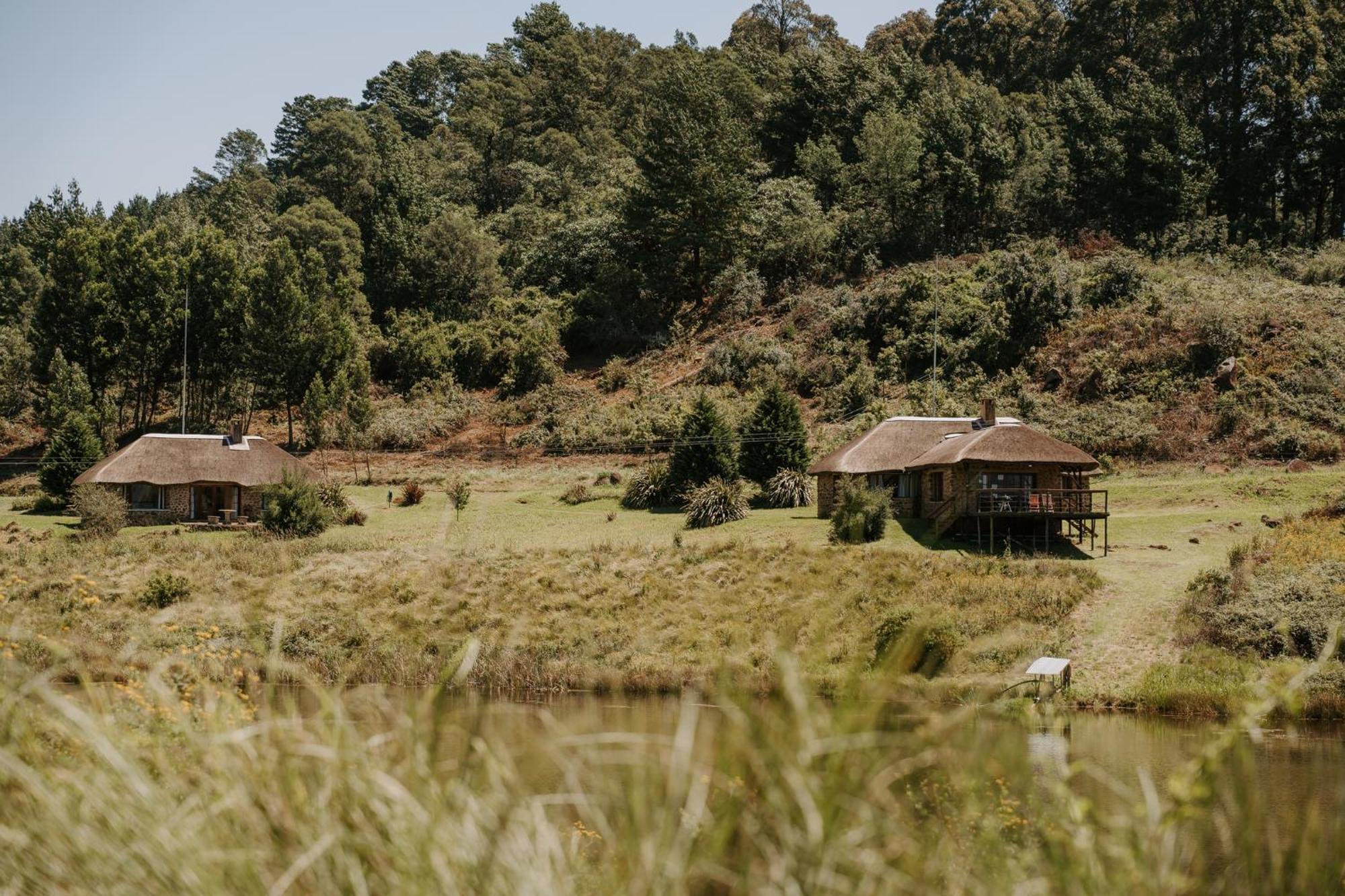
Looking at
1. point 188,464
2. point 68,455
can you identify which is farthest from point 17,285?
point 188,464

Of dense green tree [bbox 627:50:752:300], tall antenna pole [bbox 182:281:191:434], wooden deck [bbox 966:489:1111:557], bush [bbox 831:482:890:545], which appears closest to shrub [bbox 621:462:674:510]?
bush [bbox 831:482:890:545]

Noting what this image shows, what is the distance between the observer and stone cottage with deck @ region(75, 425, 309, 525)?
4169 centimetres

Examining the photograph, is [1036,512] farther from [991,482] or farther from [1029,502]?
[991,482]

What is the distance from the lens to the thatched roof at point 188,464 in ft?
136

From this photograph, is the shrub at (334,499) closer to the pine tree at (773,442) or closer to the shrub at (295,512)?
the shrub at (295,512)

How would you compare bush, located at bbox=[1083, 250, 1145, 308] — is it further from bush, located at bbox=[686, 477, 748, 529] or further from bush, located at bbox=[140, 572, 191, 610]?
bush, located at bbox=[140, 572, 191, 610]

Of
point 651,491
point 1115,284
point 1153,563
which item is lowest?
point 1153,563

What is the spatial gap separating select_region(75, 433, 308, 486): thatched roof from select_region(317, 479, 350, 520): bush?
1.11 meters

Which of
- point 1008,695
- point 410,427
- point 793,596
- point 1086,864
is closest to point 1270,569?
point 1008,695

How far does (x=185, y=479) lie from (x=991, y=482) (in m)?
27.7

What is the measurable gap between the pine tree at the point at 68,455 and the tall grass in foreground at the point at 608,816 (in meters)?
44.0

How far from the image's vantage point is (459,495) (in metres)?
41.2

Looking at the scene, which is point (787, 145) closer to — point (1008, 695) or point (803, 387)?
point (803, 387)

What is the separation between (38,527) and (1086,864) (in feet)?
136
